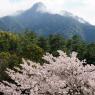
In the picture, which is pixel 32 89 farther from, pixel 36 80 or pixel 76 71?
pixel 76 71

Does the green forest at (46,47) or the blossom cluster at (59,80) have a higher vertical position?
the green forest at (46,47)

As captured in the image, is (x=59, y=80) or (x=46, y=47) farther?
(x=46, y=47)

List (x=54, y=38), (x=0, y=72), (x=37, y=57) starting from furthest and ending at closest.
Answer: (x=54, y=38) < (x=37, y=57) < (x=0, y=72)

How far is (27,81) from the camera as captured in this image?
13016mm

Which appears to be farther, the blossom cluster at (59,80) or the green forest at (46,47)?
the green forest at (46,47)

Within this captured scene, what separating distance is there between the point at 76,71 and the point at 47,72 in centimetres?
101

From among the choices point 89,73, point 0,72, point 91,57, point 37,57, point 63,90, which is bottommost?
point 63,90

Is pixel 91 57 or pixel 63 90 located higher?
pixel 91 57

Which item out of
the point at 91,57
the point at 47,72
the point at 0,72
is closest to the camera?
the point at 47,72

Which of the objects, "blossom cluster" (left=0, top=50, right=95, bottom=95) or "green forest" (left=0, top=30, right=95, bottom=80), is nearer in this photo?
"blossom cluster" (left=0, top=50, right=95, bottom=95)

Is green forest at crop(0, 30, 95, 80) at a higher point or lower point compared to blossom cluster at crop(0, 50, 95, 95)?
higher

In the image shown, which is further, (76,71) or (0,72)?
(0,72)

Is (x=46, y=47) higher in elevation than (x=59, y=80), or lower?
higher

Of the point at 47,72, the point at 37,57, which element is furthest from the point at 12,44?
the point at 47,72
